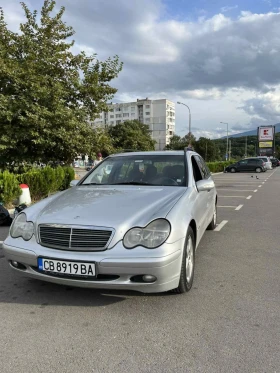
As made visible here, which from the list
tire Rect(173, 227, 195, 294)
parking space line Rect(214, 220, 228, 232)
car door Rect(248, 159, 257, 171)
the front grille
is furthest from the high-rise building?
the front grille

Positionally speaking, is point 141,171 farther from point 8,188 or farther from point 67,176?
point 67,176

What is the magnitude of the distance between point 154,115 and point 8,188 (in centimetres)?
11524

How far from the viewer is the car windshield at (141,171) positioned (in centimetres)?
433

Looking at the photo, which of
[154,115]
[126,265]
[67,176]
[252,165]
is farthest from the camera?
[154,115]

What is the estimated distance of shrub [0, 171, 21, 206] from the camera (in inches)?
346

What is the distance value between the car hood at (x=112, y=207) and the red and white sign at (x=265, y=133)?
69.7 metres

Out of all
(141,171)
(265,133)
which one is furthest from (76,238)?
(265,133)

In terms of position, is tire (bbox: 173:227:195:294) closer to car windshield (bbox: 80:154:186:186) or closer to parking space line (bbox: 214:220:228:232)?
car windshield (bbox: 80:154:186:186)

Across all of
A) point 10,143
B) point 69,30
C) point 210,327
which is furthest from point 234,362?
point 69,30

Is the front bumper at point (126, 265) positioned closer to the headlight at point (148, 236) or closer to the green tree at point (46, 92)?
the headlight at point (148, 236)

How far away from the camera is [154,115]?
396ft

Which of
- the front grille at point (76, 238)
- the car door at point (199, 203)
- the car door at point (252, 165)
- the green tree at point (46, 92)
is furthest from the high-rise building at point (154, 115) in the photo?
the front grille at point (76, 238)

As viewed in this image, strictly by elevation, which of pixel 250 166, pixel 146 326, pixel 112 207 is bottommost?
pixel 146 326

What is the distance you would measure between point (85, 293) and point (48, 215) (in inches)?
36.5
